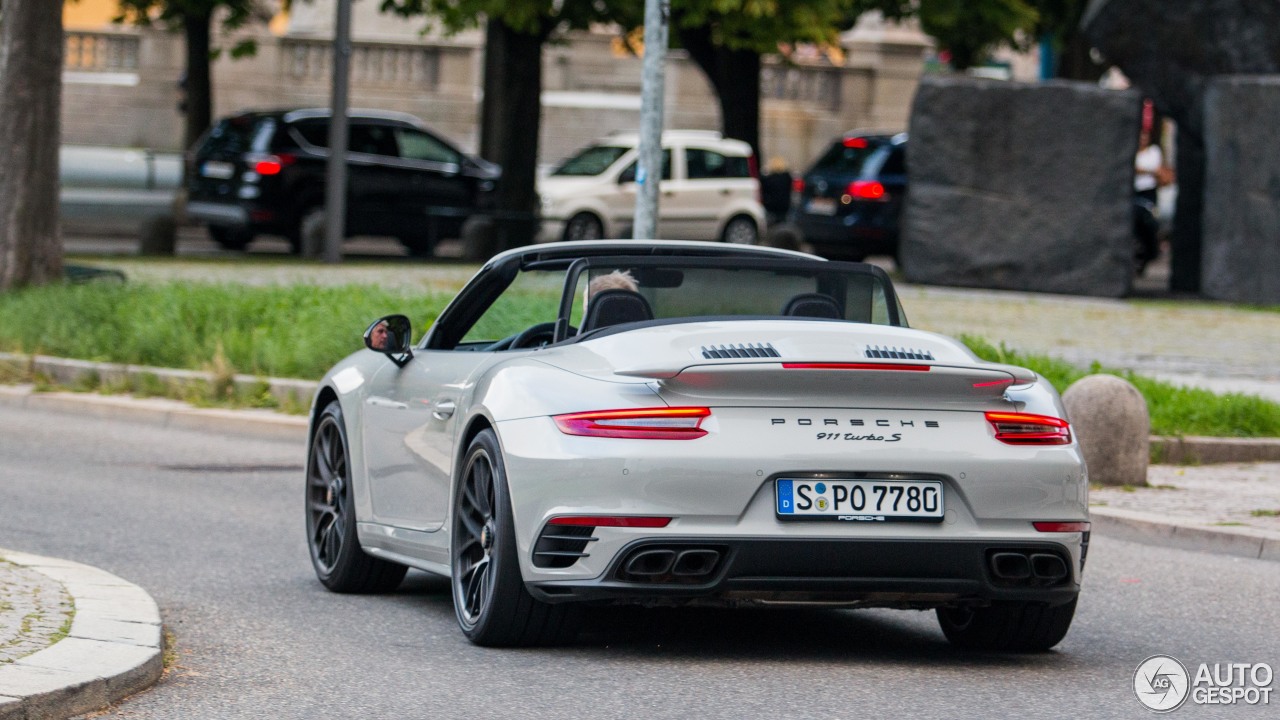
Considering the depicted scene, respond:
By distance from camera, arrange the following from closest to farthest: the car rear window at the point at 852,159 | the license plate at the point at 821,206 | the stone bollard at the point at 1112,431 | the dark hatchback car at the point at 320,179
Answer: the stone bollard at the point at 1112,431 → the dark hatchback car at the point at 320,179 → the license plate at the point at 821,206 → the car rear window at the point at 852,159

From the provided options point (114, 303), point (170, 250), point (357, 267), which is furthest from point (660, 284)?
point (170, 250)

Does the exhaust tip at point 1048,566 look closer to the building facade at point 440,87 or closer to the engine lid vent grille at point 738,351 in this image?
the engine lid vent grille at point 738,351

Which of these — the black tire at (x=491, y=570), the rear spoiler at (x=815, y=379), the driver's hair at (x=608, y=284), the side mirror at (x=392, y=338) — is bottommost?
the black tire at (x=491, y=570)

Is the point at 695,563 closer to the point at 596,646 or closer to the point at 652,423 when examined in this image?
the point at 652,423

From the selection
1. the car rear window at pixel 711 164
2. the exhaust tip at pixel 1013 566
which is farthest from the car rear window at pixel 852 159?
the exhaust tip at pixel 1013 566

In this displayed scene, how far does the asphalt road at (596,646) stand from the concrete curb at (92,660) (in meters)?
0.09

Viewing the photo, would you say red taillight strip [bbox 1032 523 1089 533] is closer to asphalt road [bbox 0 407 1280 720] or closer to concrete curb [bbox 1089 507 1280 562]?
asphalt road [bbox 0 407 1280 720]

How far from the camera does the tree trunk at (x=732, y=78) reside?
33031 millimetres

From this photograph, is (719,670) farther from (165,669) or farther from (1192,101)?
(1192,101)

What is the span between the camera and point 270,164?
2880 cm

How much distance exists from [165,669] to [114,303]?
35.7ft

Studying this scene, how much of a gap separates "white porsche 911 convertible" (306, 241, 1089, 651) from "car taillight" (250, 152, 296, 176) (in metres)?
22.4

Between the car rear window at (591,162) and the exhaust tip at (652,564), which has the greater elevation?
the exhaust tip at (652,564)

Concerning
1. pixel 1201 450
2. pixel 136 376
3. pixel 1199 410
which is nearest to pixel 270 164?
pixel 136 376
